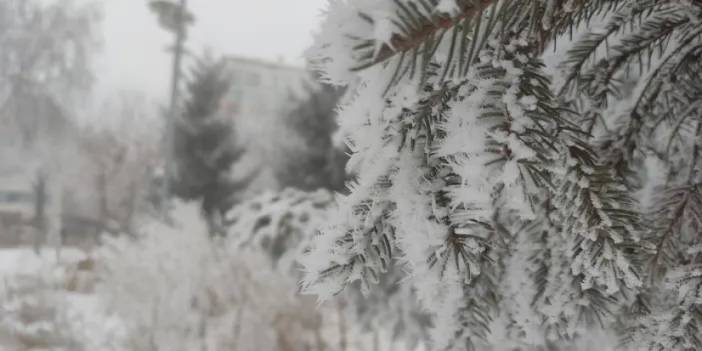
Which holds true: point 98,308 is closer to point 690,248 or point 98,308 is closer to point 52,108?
point 690,248

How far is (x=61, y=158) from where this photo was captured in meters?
13.3

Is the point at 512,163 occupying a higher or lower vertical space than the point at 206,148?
higher

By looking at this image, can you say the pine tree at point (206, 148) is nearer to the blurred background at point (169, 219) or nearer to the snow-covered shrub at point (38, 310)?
the blurred background at point (169, 219)

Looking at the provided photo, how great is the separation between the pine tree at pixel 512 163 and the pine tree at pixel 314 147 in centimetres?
690

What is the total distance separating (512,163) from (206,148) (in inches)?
469

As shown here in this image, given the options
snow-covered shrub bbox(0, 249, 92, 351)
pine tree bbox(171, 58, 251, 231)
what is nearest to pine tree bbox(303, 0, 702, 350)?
snow-covered shrub bbox(0, 249, 92, 351)

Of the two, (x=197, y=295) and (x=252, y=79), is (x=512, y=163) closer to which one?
(x=197, y=295)

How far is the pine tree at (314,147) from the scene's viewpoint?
791cm

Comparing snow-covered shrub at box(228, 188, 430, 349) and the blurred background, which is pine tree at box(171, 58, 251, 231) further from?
snow-covered shrub at box(228, 188, 430, 349)

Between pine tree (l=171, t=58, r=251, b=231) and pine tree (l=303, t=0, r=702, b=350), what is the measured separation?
10.9 m

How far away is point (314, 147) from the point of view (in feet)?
26.5

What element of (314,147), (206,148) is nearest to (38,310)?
(314,147)

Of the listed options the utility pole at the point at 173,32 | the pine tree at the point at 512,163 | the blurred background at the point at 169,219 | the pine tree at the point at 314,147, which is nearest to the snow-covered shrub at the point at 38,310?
the blurred background at the point at 169,219

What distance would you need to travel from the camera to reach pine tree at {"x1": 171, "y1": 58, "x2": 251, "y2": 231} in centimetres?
1147
